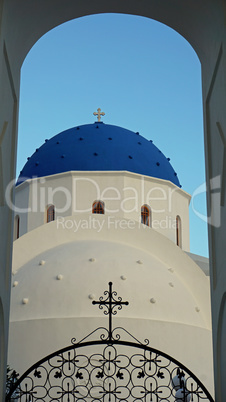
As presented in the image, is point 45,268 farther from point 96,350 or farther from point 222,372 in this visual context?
point 222,372

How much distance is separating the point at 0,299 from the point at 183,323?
1120cm

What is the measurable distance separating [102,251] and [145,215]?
3.75 meters

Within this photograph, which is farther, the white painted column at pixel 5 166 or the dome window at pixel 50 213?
the dome window at pixel 50 213

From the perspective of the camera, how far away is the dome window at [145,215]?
21328 millimetres

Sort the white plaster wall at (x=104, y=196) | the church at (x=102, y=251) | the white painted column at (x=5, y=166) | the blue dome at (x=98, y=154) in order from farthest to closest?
the blue dome at (x=98, y=154) < the white plaster wall at (x=104, y=196) < the church at (x=102, y=251) < the white painted column at (x=5, y=166)

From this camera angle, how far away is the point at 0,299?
19.5 ft

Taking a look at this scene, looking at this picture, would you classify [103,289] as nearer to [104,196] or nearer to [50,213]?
[104,196]

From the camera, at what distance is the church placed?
52.3 ft

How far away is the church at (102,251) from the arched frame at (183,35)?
31.8 feet

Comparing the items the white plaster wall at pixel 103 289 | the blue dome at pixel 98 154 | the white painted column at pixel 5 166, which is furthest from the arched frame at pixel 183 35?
the blue dome at pixel 98 154

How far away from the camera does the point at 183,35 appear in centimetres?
736

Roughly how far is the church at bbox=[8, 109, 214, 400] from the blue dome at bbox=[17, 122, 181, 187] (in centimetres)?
4

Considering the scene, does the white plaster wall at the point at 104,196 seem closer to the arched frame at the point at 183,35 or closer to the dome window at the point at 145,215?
the dome window at the point at 145,215

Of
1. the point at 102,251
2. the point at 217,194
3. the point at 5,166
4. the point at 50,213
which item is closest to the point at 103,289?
the point at 102,251
